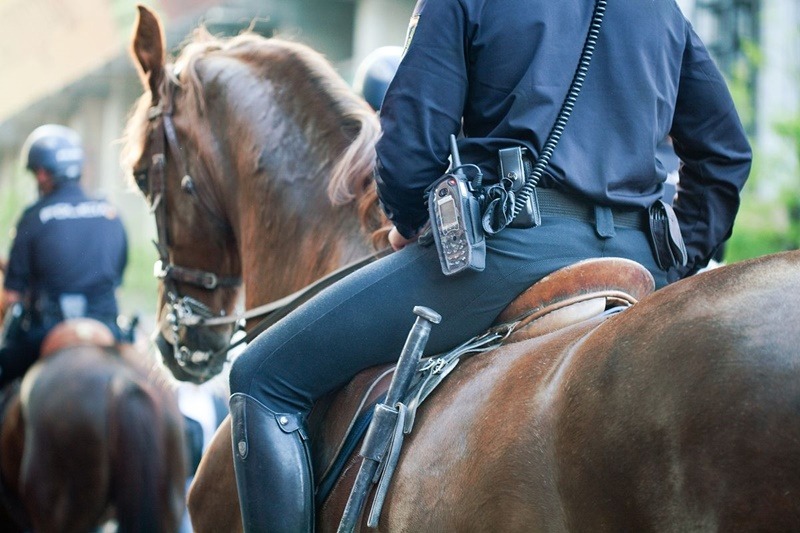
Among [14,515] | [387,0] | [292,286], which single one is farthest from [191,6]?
[292,286]

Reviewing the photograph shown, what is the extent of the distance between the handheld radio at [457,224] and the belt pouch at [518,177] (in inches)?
3.7

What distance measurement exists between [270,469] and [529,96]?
3.83 feet

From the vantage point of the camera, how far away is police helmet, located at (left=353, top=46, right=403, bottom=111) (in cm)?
552

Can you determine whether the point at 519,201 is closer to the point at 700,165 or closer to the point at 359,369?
the point at 359,369

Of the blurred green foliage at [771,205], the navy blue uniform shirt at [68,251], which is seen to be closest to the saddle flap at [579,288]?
the navy blue uniform shirt at [68,251]

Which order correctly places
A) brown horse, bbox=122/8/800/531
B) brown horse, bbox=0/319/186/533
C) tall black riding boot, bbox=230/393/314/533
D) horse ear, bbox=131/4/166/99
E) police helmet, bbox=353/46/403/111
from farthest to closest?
brown horse, bbox=0/319/186/533, police helmet, bbox=353/46/403/111, horse ear, bbox=131/4/166/99, tall black riding boot, bbox=230/393/314/533, brown horse, bbox=122/8/800/531

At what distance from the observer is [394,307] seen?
277 cm

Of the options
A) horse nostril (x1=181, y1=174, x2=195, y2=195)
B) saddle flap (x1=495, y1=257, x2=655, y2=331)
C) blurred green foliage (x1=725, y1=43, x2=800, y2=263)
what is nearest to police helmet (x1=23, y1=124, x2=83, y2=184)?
horse nostril (x1=181, y1=174, x2=195, y2=195)

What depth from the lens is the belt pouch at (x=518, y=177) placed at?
2598 millimetres

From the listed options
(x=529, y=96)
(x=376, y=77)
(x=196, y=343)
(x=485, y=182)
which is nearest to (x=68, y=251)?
(x=376, y=77)

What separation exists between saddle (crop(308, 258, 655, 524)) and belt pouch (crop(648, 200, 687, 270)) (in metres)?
0.13

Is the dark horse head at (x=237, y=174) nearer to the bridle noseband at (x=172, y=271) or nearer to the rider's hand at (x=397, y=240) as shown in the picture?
the bridle noseband at (x=172, y=271)

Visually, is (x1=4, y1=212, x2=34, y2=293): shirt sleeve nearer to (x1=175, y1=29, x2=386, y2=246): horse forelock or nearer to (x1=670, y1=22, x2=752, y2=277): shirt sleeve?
(x1=175, y1=29, x2=386, y2=246): horse forelock

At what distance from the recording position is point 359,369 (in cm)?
289
